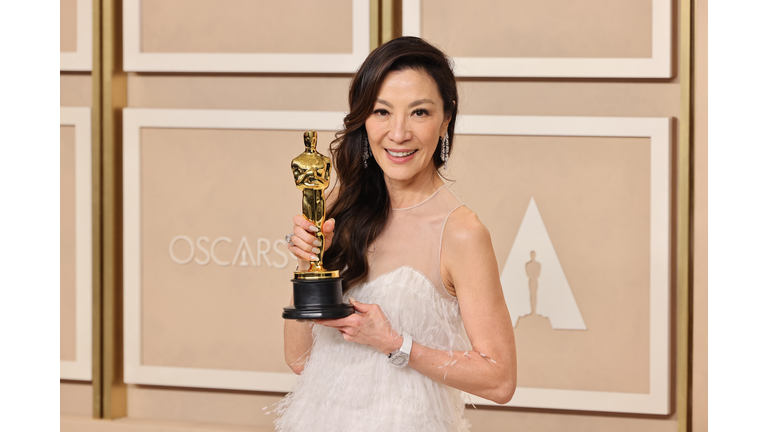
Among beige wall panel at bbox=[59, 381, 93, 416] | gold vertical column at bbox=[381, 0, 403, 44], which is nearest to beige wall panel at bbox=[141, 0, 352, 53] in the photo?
gold vertical column at bbox=[381, 0, 403, 44]

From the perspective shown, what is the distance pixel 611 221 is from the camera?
8.30 ft

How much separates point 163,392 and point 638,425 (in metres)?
2.10

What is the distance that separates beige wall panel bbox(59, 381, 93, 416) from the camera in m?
2.89

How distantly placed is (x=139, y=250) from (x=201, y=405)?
77cm

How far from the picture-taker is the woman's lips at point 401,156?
1.37m

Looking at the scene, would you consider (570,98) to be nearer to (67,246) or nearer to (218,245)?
(218,245)

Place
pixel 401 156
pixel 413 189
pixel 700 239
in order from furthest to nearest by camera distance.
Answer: pixel 700 239, pixel 413 189, pixel 401 156

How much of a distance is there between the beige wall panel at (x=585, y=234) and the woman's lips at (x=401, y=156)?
1255 millimetres

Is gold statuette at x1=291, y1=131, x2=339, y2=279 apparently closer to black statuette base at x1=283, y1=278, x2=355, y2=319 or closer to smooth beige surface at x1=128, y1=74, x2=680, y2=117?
black statuette base at x1=283, y1=278, x2=355, y2=319

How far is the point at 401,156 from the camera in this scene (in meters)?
1.37

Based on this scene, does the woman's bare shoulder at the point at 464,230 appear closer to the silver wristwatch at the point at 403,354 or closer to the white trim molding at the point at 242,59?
the silver wristwatch at the point at 403,354

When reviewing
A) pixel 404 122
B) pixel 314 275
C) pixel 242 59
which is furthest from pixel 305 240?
pixel 242 59

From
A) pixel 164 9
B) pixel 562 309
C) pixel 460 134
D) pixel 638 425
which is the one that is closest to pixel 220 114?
pixel 164 9
